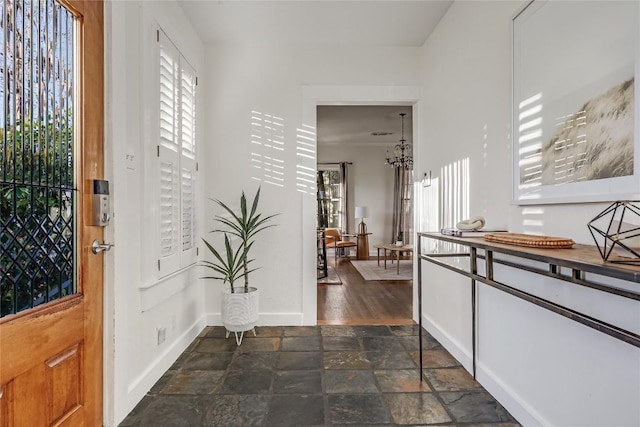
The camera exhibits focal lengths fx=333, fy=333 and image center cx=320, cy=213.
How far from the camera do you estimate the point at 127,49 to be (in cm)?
A: 189

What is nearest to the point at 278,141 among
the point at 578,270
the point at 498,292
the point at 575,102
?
the point at 498,292

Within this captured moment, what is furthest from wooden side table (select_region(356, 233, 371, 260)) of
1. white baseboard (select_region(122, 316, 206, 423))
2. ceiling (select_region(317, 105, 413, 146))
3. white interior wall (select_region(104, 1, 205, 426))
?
white interior wall (select_region(104, 1, 205, 426))

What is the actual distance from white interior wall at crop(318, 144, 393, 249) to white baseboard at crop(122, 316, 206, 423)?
5.96 metres

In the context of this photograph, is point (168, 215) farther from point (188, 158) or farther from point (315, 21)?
point (315, 21)

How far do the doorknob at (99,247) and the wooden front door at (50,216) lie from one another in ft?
0.07

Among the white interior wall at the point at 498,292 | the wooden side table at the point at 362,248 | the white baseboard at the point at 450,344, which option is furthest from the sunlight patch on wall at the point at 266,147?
the wooden side table at the point at 362,248

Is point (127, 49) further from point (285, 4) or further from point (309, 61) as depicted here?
point (309, 61)

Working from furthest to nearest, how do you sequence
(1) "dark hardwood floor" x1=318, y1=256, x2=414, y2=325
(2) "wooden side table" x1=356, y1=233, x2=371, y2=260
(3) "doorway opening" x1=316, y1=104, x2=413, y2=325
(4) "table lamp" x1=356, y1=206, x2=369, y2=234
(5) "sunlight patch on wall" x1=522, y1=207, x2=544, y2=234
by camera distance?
(4) "table lamp" x1=356, y1=206, x2=369, y2=234
(2) "wooden side table" x1=356, y1=233, x2=371, y2=260
(3) "doorway opening" x1=316, y1=104, x2=413, y2=325
(1) "dark hardwood floor" x1=318, y1=256, x2=414, y2=325
(5) "sunlight patch on wall" x1=522, y1=207, x2=544, y2=234

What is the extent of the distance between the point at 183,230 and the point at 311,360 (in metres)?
1.43

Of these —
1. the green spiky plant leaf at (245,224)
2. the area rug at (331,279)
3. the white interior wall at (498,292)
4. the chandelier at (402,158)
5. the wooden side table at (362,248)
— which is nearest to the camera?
the white interior wall at (498,292)

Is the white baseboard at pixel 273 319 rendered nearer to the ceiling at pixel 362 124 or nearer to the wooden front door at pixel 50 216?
the wooden front door at pixel 50 216

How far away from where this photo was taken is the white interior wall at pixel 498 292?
1296 millimetres

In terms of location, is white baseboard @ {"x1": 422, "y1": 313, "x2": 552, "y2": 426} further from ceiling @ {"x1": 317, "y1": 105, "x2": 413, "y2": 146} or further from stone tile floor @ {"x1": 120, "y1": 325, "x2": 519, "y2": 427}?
ceiling @ {"x1": 317, "y1": 105, "x2": 413, "y2": 146}

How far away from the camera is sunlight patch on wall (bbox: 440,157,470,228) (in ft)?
7.94
